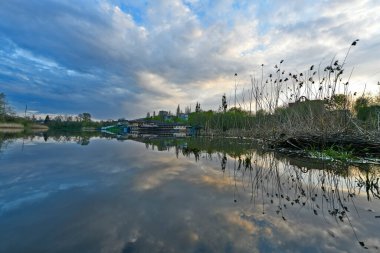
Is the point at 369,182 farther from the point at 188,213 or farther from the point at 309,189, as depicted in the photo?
the point at 188,213

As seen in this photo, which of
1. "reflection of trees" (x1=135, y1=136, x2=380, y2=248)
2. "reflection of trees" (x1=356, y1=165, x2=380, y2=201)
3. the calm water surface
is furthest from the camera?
"reflection of trees" (x1=356, y1=165, x2=380, y2=201)

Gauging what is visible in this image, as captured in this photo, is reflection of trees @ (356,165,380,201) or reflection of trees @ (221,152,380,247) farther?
reflection of trees @ (356,165,380,201)

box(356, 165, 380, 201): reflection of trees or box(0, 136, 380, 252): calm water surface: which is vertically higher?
box(356, 165, 380, 201): reflection of trees

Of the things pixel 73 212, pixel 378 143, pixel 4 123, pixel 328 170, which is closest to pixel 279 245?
pixel 73 212

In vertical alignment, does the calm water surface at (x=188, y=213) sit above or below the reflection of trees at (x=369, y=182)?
below

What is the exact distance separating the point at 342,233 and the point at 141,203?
7.63 ft

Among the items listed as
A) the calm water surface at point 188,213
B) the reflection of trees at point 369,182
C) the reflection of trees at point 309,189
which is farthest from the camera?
the reflection of trees at point 369,182

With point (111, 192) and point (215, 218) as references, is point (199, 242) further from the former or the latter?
point (111, 192)

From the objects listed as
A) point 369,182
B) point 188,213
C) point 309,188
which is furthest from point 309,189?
point 188,213

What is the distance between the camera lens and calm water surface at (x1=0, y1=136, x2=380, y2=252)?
190 centimetres

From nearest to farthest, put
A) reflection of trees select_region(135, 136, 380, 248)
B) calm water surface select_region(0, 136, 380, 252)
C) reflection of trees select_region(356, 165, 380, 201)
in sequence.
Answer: calm water surface select_region(0, 136, 380, 252), reflection of trees select_region(135, 136, 380, 248), reflection of trees select_region(356, 165, 380, 201)

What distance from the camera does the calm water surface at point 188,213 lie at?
190 centimetres

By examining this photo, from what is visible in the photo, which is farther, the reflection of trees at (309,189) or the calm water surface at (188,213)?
the reflection of trees at (309,189)

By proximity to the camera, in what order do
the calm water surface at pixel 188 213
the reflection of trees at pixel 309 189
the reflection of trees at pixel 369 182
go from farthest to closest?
the reflection of trees at pixel 369 182, the reflection of trees at pixel 309 189, the calm water surface at pixel 188 213
